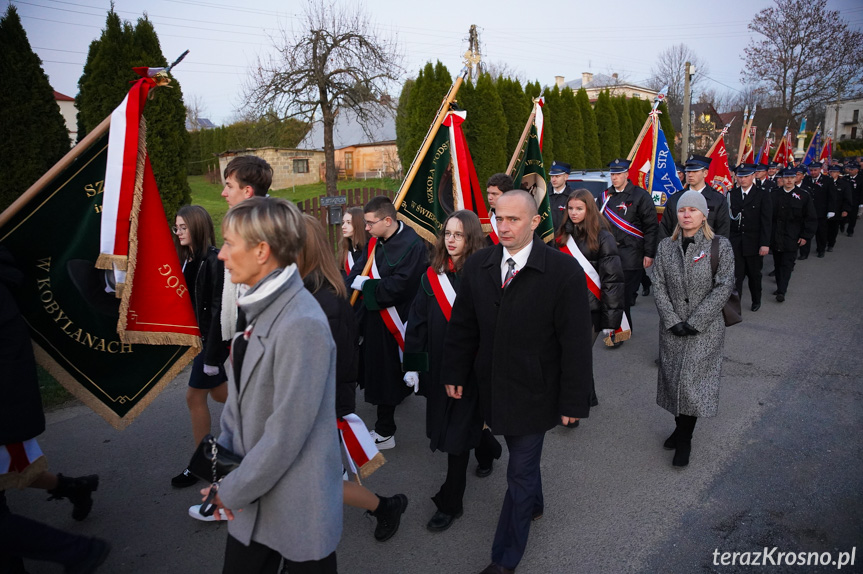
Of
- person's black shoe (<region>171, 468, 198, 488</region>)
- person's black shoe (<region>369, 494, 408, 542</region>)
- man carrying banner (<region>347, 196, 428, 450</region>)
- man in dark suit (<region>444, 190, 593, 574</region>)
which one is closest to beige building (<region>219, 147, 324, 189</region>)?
man carrying banner (<region>347, 196, 428, 450</region>)

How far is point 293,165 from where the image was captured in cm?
3591

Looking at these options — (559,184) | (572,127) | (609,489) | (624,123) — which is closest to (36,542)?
(609,489)

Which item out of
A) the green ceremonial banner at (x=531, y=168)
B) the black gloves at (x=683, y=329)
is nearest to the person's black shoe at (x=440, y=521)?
the black gloves at (x=683, y=329)

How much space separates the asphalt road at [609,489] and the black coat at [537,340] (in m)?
0.93

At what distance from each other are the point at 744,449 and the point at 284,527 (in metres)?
3.83

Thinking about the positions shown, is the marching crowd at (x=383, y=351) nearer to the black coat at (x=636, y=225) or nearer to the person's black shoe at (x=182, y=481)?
the person's black shoe at (x=182, y=481)

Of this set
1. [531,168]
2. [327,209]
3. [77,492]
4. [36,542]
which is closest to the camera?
[36,542]

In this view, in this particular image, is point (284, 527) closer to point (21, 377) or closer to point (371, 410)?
point (21, 377)

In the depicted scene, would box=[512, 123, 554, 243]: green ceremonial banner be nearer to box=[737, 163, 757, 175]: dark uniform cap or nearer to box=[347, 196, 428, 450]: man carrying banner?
box=[347, 196, 428, 450]: man carrying banner

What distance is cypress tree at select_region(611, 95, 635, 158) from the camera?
21.2 metres

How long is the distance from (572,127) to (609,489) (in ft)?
53.5

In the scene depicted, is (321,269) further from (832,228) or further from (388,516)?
(832,228)

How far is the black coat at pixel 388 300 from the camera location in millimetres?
4398

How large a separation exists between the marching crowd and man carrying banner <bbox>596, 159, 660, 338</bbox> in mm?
1910
